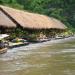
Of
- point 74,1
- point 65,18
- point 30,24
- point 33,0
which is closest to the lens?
point 30,24

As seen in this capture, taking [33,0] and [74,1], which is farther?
[74,1]

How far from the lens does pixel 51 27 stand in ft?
240

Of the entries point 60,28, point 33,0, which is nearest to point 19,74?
point 60,28

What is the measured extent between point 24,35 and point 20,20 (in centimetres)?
229

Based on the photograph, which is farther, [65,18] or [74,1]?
[74,1]

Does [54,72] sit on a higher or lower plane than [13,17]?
lower

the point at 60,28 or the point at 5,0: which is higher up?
the point at 5,0

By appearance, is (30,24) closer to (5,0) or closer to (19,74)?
(5,0)

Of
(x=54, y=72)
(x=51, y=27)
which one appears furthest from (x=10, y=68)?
(x=51, y=27)

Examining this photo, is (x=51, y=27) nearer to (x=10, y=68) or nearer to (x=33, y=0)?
(x=33, y=0)

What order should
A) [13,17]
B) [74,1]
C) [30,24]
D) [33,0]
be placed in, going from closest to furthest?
[13,17] → [30,24] → [33,0] → [74,1]

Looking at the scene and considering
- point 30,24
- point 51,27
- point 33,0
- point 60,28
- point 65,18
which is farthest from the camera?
point 65,18

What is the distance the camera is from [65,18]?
10688cm

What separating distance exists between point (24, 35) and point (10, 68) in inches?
1383
